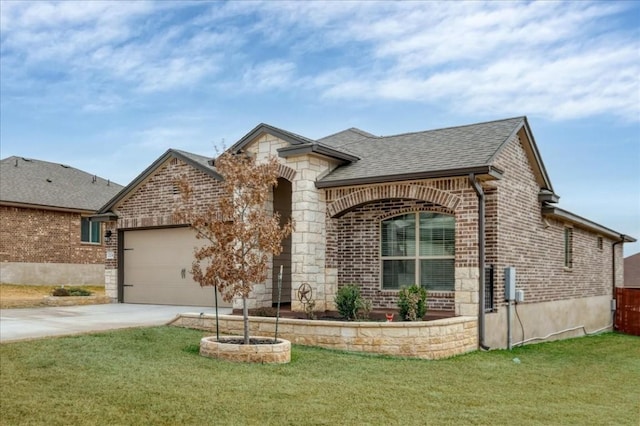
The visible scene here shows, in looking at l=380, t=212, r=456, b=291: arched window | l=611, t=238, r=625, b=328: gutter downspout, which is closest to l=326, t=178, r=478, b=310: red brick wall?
l=380, t=212, r=456, b=291: arched window

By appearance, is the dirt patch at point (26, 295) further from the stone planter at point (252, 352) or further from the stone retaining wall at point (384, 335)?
the stone planter at point (252, 352)

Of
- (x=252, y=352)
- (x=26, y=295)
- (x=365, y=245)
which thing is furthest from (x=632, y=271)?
(x=26, y=295)

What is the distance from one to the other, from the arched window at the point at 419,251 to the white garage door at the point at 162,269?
17.9 feet

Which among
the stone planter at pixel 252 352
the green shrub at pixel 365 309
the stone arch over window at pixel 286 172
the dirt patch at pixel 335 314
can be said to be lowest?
the stone planter at pixel 252 352

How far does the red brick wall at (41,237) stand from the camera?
2598 cm

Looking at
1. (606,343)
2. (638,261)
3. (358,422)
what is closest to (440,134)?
(606,343)

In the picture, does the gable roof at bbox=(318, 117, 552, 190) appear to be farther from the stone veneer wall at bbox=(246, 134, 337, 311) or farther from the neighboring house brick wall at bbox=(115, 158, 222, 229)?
the neighboring house brick wall at bbox=(115, 158, 222, 229)

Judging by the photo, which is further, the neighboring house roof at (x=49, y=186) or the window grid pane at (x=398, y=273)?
the neighboring house roof at (x=49, y=186)

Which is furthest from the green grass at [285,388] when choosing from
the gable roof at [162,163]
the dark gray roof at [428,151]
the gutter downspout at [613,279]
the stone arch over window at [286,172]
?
the gutter downspout at [613,279]

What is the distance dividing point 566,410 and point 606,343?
10.5 m

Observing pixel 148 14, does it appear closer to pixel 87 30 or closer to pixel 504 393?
pixel 87 30

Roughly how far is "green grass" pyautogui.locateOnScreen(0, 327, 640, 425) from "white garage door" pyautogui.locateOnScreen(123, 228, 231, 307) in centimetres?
698

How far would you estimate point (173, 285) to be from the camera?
19.4 m

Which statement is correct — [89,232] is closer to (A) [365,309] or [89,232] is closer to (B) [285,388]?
(A) [365,309]
